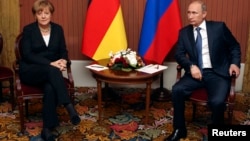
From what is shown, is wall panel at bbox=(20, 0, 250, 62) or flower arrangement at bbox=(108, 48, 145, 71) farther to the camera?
wall panel at bbox=(20, 0, 250, 62)

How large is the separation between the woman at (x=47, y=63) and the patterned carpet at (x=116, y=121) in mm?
261

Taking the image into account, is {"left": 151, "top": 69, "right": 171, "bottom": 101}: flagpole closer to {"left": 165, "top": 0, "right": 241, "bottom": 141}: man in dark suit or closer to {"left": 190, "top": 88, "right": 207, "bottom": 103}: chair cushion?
{"left": 165, "top": 0, "right": 241, "bottom": 141}: man in dark suit

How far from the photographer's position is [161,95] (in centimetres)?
451

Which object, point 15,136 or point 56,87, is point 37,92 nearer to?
point 56,87

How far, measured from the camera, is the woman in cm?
338

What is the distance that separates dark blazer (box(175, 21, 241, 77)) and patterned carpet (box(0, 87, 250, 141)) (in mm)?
639

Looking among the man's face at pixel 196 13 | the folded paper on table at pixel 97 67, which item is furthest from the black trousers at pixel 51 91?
the man's face at pixel 196 13

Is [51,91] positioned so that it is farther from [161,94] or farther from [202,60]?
[161,94]

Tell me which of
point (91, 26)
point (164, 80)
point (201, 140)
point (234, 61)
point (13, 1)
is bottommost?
→ point (201, 140)

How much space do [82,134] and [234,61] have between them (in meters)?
1.55

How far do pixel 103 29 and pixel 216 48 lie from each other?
1.34m

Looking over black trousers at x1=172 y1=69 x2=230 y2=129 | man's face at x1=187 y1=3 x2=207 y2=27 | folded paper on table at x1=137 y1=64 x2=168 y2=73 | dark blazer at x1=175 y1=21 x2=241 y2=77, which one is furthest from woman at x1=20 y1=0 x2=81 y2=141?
man's face at x1=187 y1=3 x2=207 y2=27

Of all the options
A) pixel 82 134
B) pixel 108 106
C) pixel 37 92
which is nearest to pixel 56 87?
pixel 37 92

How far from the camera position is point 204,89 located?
346cm
